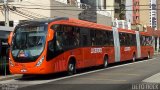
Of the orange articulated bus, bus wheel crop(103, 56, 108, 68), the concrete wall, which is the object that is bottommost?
bus wheel crop(103, 56, 108, 68)

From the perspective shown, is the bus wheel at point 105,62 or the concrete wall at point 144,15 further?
the concrete wall at point 144,15

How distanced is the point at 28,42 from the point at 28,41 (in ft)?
0.19

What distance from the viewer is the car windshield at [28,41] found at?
18.5 m

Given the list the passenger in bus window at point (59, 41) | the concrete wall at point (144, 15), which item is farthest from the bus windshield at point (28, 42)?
the concrete wall at point (144, 15)

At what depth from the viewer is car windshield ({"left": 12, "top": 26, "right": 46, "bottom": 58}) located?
728 inches

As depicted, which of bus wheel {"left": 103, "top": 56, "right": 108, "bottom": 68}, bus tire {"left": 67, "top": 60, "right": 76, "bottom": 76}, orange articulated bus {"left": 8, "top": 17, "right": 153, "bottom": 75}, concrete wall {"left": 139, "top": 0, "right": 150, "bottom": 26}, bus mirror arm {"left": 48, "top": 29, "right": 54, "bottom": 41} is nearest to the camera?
orange articulated bus {"left": 8, "top": 17, "right": 153, "bottom": 75}

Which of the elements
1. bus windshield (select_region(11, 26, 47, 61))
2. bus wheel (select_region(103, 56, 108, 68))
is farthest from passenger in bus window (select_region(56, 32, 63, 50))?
bus wheel (select_region(103, 56, 108, 68))

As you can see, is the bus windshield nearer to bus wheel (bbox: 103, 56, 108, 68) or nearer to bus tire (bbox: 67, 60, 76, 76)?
bus tire (bbox: 67, 60, 76, 76)

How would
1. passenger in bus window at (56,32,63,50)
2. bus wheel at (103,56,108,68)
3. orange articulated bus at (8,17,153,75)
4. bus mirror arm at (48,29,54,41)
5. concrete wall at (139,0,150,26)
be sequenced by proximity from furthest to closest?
concrete wall at (139,0,150,26) → bus wheel at (103,56,108,68) → passenger in bus window at (56,32,63,50) → bus mirror arm at (48,29,54,41) → orange articulated bus at (8,17,153,75)

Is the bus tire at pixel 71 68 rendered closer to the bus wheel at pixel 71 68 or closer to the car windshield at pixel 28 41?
the bus wheel at pixel 71 68

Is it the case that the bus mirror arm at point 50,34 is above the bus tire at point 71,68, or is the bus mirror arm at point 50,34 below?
above

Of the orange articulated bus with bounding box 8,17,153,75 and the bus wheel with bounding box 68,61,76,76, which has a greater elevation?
the orange articulated bus with bounding box 8,17,153,75

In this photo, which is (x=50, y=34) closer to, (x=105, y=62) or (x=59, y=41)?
(x=59, y=41)

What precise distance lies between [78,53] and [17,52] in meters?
4.17
